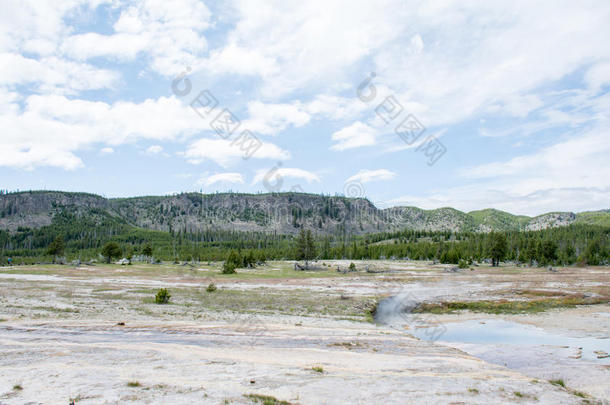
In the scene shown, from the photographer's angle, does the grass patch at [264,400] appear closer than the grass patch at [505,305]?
Yes

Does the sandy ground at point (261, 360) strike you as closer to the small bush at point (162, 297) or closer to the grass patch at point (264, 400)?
the grass patch at point (264, 400)

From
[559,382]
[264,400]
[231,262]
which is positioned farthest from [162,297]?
[231,262]

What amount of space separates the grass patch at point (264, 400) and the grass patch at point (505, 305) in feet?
91.5

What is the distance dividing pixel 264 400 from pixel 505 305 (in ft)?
111

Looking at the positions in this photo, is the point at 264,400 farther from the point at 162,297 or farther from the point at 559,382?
the point at 162,297

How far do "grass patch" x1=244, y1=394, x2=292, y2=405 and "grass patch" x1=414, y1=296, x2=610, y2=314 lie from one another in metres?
27.9

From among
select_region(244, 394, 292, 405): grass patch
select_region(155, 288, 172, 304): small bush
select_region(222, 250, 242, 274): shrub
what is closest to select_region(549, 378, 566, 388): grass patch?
select_region(244, 394, 292, 405): grass patch

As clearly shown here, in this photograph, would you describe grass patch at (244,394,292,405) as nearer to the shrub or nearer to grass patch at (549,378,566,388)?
grass patch at (549,378,566,388)

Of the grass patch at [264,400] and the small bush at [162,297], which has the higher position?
the grass patch at [264,400]

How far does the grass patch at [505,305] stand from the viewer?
114 feet

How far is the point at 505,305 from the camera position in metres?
36.5

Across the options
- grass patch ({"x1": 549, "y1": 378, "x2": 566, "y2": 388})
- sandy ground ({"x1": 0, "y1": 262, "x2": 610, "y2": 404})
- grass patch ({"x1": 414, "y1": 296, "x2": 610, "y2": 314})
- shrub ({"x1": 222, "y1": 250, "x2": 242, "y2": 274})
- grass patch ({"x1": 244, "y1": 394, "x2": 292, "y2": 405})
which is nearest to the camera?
grass patch ({"x1": 244, "y1": 394, "x2": 292, "y2": 405})

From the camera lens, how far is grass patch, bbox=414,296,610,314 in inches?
1371

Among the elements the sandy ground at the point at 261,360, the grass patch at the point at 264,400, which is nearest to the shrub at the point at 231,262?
the sandy ground at the point at 261,360
